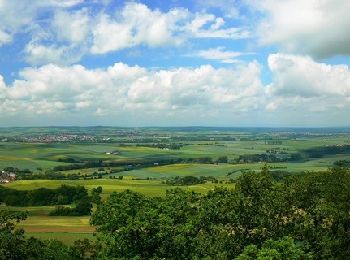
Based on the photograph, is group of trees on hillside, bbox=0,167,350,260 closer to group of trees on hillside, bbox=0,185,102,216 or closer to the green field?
group of trees on hillside, bbox=0,185,102,216

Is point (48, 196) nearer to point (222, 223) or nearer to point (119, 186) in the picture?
point (119, 186)

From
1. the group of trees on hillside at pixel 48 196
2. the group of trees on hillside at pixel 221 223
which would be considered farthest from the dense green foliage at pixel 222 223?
the group of trees on hillside at pixel 48 196

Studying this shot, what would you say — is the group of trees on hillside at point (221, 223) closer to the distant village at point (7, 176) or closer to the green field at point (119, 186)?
the green field at point (119, 186)

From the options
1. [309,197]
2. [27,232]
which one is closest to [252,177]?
[309,197]

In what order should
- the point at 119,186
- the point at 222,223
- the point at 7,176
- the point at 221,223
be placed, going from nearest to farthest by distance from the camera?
1. the point at 221,223
2. the point at 222,223
3. the point at 119,186
4. the point at 7,176

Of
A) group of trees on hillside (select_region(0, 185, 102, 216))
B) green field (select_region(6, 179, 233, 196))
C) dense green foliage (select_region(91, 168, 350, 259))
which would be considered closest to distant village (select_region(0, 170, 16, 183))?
green field (select_region(6, 179, 233, 196))

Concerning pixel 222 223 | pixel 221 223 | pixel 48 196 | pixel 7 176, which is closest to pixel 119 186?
pixel 48 196
